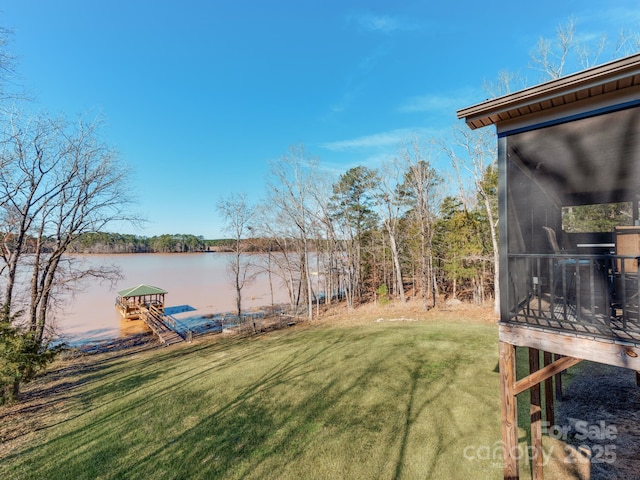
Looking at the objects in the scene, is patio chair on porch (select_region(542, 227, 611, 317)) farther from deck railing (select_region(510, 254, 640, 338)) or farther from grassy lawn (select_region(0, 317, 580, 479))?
grassy lawn (select_region(0, 317, 580, 479))

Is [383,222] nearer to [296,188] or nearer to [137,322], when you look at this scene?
[296,188]

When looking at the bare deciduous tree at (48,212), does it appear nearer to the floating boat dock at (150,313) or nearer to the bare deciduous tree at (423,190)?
the floating boat dock at (150,313)

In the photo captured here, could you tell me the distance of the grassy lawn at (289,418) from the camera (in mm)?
3807

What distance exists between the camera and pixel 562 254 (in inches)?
104


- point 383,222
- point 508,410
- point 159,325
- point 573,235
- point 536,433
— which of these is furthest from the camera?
point 383,222

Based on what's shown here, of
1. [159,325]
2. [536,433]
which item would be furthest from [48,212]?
[536,433]

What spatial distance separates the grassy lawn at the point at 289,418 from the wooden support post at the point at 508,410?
0.85 m

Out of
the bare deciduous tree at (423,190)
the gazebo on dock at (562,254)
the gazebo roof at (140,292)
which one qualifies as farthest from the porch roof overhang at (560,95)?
the gazebo roof at (140,292)

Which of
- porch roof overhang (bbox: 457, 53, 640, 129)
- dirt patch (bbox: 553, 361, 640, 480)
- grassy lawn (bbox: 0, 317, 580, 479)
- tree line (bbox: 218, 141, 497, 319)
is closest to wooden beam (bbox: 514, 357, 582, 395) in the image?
grassy lawn (bbox: 0, 317, 580, 479)

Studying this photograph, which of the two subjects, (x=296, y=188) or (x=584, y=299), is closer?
(x=584, y=299)

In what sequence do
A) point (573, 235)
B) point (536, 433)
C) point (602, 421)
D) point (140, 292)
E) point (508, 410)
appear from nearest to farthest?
point (508, 410) → point (536, 433) → point (602, 421) → point (573, 235) → point (140, 292)

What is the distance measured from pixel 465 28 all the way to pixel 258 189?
13.5 m

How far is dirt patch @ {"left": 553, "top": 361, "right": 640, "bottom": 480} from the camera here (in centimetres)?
341

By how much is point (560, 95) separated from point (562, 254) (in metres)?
1.45
